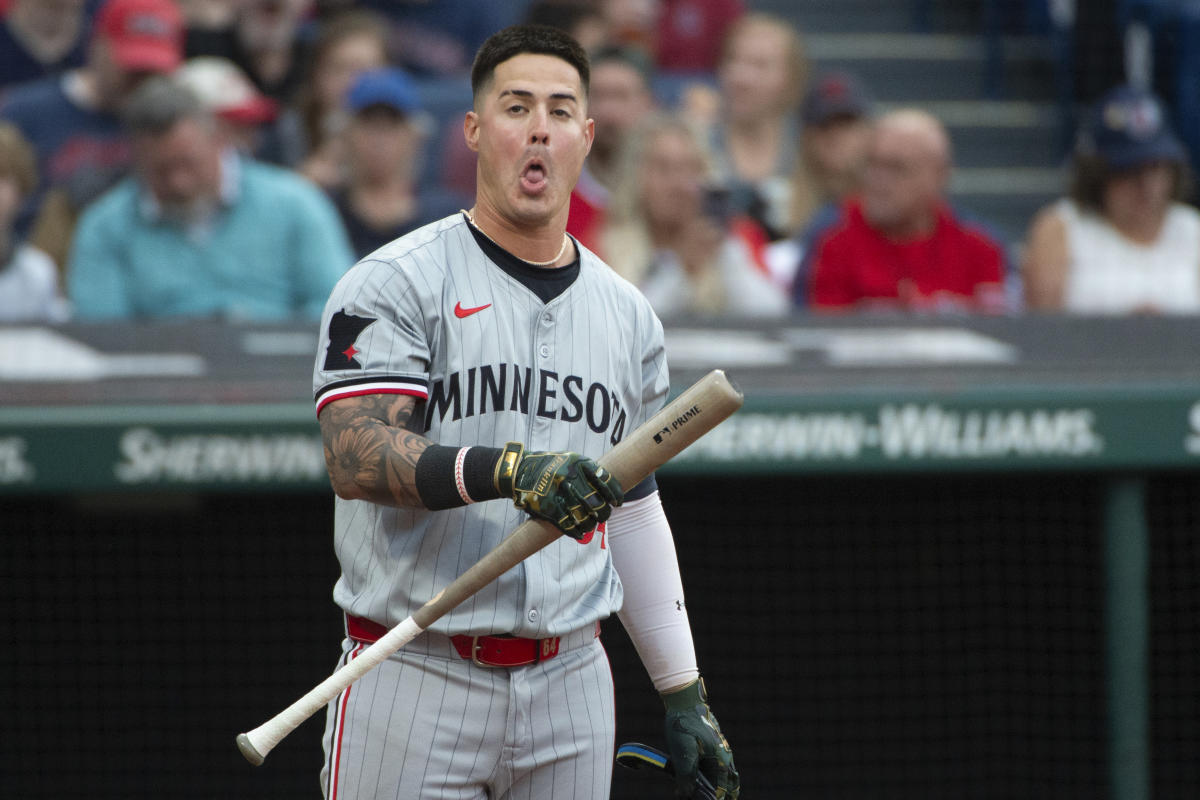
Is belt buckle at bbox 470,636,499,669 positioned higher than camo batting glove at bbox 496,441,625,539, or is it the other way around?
camo batting glove at bbox 496,441,625,539

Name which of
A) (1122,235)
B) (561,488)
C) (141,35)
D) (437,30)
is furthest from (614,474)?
(437,30)

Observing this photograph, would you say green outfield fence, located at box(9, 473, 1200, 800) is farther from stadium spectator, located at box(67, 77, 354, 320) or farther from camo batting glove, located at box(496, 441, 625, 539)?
camo batting glove, located at box(496, 441, 625, 539)

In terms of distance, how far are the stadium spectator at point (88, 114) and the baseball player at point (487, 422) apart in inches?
125

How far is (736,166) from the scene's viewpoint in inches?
219

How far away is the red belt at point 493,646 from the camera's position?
2074 millimetres

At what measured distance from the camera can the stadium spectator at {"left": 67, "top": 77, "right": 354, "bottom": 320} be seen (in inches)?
169

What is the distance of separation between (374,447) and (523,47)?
60cm

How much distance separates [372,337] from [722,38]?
4963mm

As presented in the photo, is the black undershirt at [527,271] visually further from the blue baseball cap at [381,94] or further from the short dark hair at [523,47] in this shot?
the blue baseball cap at [381,94]

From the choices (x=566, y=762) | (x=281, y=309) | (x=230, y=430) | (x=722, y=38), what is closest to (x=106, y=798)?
(x=230, y=430)

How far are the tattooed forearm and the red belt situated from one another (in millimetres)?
254

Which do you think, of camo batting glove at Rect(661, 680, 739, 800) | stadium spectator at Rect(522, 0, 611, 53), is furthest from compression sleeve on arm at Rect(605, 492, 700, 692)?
stadium spectator at Rect(522, 0, 611, 53)

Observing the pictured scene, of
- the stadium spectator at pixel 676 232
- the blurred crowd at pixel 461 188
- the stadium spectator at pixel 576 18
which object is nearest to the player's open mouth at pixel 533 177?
the blurred crowd at pixel 461 188

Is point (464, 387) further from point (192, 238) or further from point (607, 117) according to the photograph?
point (607, 117)
